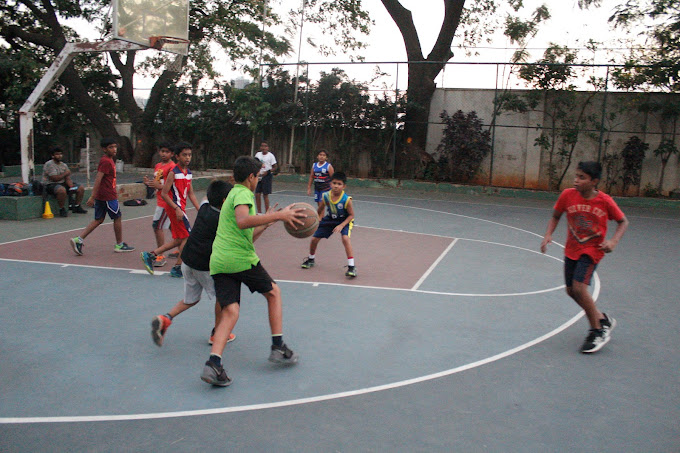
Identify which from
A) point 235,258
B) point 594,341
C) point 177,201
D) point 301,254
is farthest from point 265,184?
point 594,341

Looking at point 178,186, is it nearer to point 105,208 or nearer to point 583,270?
point 105,208

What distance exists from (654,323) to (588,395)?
7.98ft

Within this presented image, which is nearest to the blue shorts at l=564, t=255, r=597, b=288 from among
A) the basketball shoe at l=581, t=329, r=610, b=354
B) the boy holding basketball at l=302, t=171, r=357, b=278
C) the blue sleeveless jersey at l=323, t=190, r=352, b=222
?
the basketball shoe at l=581, t=329, r=610, b=354

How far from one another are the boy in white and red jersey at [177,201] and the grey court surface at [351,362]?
0.28 m

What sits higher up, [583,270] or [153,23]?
[153,23]

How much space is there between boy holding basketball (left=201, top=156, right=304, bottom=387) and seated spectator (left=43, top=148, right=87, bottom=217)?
9.22m

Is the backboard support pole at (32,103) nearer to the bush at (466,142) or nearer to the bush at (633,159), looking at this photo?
the bush at (466,142)

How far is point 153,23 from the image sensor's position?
43.8 feet

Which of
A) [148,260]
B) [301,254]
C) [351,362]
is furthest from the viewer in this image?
[301,254]

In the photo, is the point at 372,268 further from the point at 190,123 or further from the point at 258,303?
the point at 190,123

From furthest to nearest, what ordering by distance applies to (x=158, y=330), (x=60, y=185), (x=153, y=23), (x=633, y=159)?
(x=633, y=159)
(x=153, y=23)
(x=60, y=185)
(x=158, y=330)

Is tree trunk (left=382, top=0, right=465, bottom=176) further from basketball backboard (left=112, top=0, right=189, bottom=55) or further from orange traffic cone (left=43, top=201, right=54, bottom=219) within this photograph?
orange traffic cone (left=43, top=201, right=54, bottom=219)

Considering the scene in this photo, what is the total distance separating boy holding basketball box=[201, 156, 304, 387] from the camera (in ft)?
14.7

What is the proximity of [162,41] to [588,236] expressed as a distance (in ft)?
36.8
